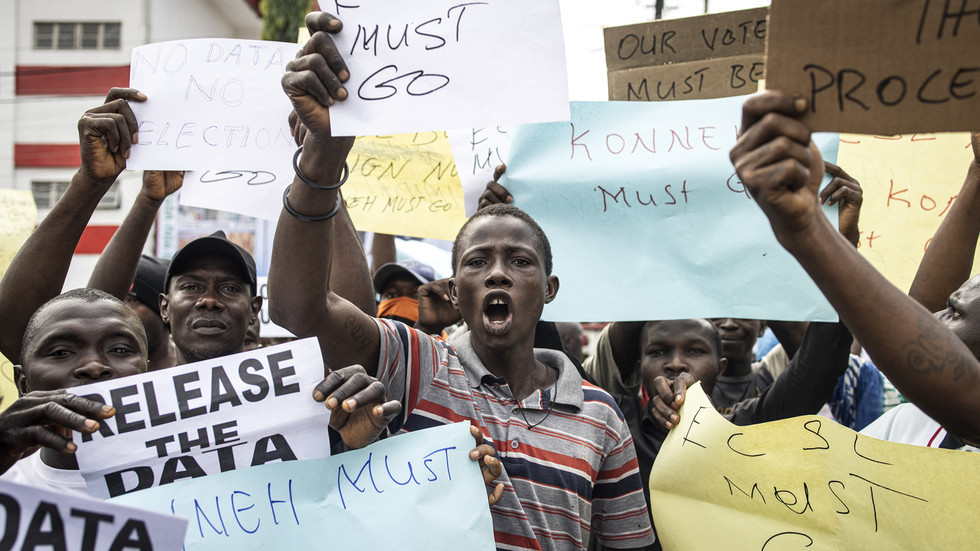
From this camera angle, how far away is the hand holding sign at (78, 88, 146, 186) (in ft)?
8.18

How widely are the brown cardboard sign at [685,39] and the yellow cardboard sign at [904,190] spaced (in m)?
0.67

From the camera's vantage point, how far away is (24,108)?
22.7 metres

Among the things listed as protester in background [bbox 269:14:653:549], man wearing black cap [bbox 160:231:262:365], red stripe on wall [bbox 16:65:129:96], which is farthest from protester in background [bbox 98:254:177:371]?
red stripe on wall [bbox 16:65:129:96]

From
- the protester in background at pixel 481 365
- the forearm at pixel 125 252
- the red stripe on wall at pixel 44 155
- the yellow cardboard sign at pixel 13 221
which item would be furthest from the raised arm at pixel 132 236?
the red stripe on wall at pixel 44 155

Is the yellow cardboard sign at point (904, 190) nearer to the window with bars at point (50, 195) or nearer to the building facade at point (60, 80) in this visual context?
the building facade at point (60, 80)

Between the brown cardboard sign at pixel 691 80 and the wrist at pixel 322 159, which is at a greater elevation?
the brown cardboard sign at pixel 691 80

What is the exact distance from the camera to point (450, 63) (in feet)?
6.85

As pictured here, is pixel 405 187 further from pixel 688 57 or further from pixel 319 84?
pixel 319 84

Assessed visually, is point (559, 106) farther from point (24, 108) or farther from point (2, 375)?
point (24, 108)

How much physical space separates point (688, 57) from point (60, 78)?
77.7 ft

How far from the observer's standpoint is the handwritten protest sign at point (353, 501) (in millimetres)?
1949

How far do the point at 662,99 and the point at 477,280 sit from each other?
5.25ft

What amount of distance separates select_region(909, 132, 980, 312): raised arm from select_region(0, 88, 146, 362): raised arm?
2619 millimetres

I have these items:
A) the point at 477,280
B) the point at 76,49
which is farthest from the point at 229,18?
the point at 477,280
